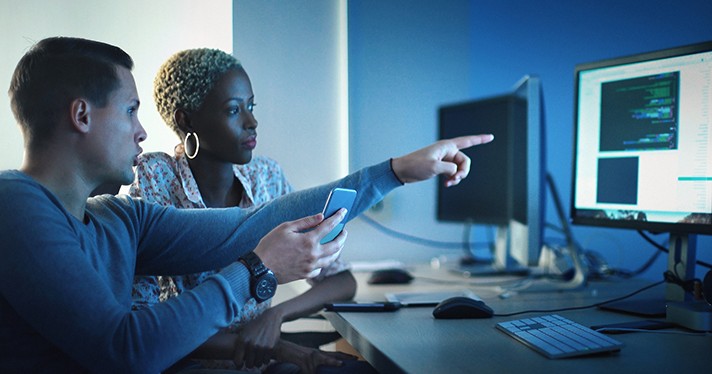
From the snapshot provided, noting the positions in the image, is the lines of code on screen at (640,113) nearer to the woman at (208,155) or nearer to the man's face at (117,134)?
the woman at (208,155)

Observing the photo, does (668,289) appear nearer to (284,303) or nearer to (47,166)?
(284,303)

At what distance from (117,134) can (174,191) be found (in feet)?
1.38

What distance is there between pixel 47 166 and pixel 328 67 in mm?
862

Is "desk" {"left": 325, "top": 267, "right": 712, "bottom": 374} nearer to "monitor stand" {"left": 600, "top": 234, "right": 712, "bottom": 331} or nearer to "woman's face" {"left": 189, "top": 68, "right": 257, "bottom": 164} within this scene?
"monitor stand" {"left": 600, "top": 234, "right": 712, "bottom": 331}

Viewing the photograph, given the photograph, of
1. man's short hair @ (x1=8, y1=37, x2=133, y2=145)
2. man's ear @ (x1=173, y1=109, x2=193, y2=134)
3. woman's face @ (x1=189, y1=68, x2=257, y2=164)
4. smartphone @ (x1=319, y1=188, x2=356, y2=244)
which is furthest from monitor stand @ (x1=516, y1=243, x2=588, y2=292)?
man's short hair @ (x1=8, y1=37, x2=133, y2=145)

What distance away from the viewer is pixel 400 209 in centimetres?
232

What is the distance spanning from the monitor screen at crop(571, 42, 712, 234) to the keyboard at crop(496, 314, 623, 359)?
42 cm

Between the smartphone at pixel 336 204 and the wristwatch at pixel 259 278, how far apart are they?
0.14m

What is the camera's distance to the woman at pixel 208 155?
4.60 feet

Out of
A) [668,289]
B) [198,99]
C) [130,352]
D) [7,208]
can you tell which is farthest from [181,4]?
[668,289]

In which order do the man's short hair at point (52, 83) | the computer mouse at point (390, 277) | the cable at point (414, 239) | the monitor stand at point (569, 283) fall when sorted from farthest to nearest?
the cable at point (414, 239) → the computer mouse at point (390, 277) → the monitor stand at point (569, 283) → the man's short hair at point (52, 83)

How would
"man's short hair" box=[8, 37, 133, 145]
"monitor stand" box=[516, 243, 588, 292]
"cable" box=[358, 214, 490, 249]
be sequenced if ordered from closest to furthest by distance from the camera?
"man's short hair" box=[8, 37, 133, 145] → "monitor stand" box=[516, 243, 588, 292] → "cable" box=[358, 214, 490, 249]

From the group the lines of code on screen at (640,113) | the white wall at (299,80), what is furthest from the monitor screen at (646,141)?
the white wall at (299,80)

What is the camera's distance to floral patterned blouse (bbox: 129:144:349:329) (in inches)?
53.2
